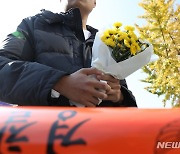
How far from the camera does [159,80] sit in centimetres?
552

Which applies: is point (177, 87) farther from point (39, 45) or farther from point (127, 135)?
point (127, 135)

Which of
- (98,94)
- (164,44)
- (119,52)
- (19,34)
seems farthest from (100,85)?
(164,44)

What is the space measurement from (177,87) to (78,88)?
447 centimetres

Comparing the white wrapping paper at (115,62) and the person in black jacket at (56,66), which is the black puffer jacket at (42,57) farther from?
the white wrapping paper at (115,62)

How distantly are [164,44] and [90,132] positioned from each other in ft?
16.1

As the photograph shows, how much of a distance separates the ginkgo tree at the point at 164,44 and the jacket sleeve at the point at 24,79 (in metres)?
4.25

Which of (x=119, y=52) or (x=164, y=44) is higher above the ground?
(x=119, y=52)

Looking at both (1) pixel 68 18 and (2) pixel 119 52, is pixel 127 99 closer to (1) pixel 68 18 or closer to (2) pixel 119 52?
(2) pixel 119 52

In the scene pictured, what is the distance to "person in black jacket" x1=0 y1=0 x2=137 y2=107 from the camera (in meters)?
1.05

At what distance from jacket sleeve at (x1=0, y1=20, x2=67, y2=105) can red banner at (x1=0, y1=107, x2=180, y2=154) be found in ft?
0.71

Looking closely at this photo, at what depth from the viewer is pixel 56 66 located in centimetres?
124

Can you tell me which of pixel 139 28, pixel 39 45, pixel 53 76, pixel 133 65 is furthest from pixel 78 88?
pixel 139 28

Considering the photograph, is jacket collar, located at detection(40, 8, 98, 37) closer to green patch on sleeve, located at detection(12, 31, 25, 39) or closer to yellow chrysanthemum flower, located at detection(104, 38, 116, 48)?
green patch on sleeve, located at detection(12, 31, 25, 39)

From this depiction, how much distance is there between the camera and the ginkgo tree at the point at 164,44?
5281 millimetres
